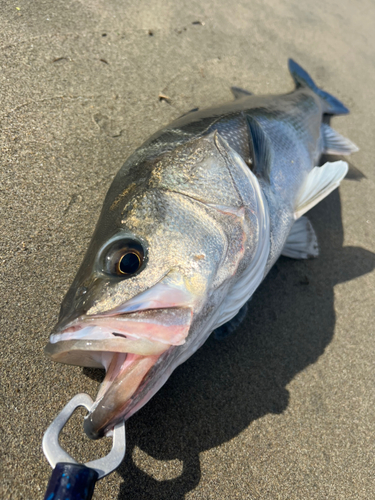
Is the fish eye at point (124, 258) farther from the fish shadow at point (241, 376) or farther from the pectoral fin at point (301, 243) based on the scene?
the pectoral fin at point (301, 243)

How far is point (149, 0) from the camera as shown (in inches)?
142

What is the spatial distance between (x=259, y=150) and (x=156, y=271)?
1240mm

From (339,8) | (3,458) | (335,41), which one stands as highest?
(339,8)

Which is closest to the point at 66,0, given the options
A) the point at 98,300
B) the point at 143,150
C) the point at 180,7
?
the point at 180,7

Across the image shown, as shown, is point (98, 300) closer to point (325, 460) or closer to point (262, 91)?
point (325, 460)

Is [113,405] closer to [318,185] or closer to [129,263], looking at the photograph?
[129,263]

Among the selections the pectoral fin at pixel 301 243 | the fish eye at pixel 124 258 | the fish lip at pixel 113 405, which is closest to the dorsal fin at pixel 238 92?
the pectoral fin at pixel 301 243

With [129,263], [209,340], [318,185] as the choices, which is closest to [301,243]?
[318,185]

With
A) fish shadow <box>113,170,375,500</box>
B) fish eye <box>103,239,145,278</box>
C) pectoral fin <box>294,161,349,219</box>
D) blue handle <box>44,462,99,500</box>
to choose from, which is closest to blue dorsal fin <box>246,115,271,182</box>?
pectoral fin <box>294,161,349,219</box>

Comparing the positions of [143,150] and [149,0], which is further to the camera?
[149,0]

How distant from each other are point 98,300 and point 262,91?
3.38 metres

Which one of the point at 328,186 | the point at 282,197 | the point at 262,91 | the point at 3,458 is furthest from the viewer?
the point at 262,91

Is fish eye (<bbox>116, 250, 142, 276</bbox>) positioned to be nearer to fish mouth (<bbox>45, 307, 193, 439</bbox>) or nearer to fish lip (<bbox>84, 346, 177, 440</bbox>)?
fish mouth (<bbox>45, 307, 193, 439</bbox>)

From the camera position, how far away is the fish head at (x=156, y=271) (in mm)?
1169
